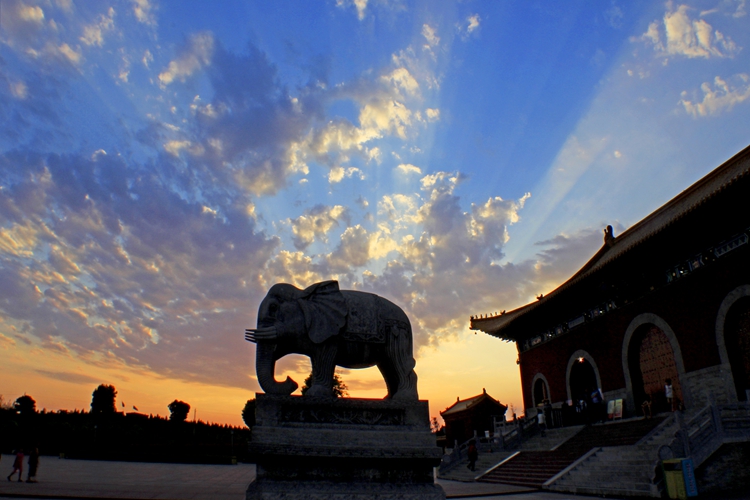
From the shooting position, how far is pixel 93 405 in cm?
4894

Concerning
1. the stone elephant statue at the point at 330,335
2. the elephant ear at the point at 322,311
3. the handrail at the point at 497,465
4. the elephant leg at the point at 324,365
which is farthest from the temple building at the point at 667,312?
the elephant leg at the point at 324,365

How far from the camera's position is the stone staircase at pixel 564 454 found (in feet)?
43.3

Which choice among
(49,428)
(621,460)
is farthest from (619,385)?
(49,428)

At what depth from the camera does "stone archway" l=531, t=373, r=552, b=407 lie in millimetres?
23163

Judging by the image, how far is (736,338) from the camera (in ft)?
42.5

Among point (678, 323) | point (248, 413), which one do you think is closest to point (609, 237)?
point (678, 323)

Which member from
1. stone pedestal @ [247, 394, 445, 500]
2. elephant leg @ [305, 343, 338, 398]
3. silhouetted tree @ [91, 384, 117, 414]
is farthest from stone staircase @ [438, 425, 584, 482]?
silhouetted tree @ [91, 384, 117, 414]

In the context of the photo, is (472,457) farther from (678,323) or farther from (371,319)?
(371,319)

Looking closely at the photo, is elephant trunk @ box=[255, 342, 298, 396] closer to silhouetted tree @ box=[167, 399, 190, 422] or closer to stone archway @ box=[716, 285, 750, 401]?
stone archway @ box=[716, 285, 750, 401]

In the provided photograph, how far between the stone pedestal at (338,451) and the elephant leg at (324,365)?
0.99 feet

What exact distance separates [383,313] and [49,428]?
3975 centimetres

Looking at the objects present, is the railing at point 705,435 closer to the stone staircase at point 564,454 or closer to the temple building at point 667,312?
the stone staircase at point 564,454

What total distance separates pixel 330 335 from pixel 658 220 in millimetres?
17813

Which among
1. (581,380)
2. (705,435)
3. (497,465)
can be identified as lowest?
(497,465)
